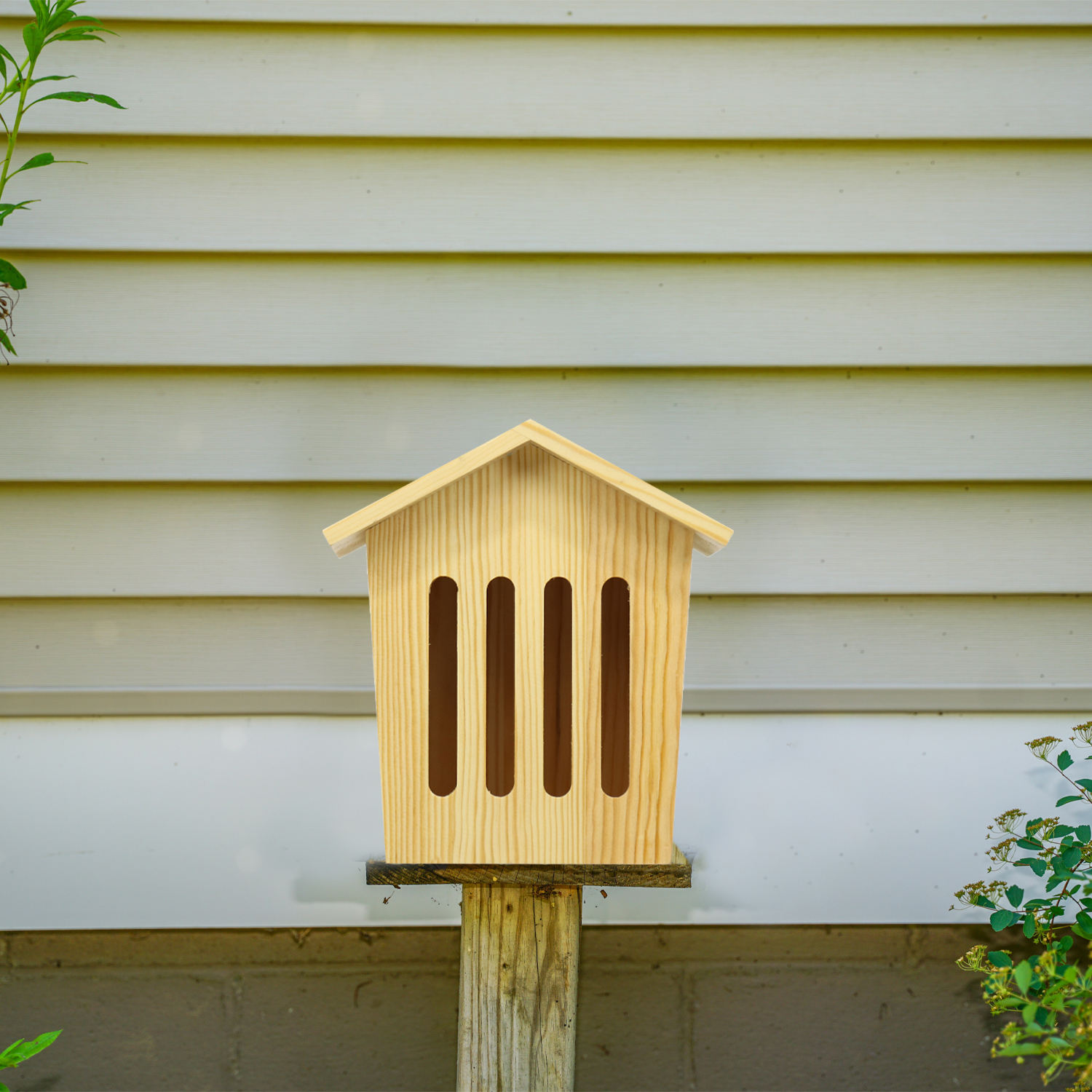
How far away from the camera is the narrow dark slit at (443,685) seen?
1038 mm

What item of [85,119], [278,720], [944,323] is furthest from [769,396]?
[85,119]

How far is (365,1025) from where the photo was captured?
4.83 ft

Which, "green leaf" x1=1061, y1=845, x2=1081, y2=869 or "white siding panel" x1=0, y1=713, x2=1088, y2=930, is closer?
"green leaf" x1=1061, y1=845, x2=1081, y2=869

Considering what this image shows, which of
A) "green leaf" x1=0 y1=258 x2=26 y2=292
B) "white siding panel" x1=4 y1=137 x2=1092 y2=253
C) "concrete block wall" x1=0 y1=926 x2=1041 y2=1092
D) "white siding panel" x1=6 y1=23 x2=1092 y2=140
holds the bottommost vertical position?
"concrete block wall" x1=0 y1=926 x2=1041 y2=1092

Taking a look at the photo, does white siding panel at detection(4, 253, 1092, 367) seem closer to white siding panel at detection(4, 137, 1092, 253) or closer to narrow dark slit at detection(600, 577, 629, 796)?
white siding panel at detection(4, 137, 1092, 253)

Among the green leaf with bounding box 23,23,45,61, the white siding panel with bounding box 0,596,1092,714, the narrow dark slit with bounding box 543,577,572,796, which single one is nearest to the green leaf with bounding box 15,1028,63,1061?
the white siding panel with bounding box 0,596,1092,714

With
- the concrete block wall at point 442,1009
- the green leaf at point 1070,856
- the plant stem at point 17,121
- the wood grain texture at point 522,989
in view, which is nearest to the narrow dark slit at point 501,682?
the wood grain texture at point 522,989

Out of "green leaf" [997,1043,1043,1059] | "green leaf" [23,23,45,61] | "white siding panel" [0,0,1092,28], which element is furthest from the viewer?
"white siding panel" [0,0,1092,28]

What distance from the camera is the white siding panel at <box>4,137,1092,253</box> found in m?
1.38

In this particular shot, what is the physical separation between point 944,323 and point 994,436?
8.6 inches

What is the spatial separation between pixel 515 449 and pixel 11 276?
2.98 ft

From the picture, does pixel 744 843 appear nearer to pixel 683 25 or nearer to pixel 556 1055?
pixel 556 1055

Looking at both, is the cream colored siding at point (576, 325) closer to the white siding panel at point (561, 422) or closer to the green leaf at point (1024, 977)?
the white siding panel at point (561, 422)

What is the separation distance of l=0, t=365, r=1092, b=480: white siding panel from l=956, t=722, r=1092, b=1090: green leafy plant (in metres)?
0.54
